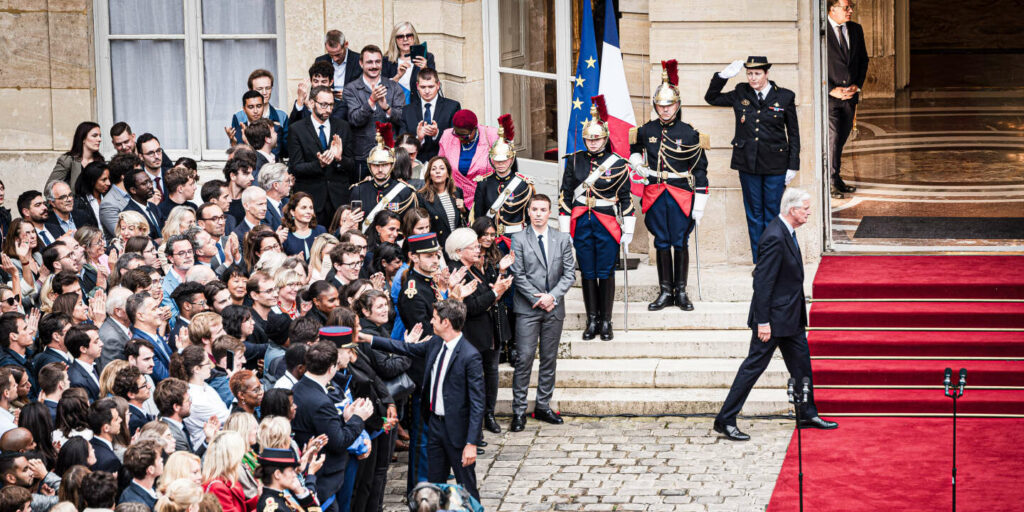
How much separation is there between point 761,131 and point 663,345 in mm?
2187

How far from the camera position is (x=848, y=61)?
17.2m

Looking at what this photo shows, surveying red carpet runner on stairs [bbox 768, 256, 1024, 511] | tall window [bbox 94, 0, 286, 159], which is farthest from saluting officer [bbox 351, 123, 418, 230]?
red carpet runner on stairs [bbox 768, 256, 1024, 511]

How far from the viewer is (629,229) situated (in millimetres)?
13195

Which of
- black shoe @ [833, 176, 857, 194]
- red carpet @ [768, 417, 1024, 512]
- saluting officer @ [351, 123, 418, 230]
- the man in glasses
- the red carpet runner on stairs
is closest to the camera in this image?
red carpet @ [768, 417, 1024, 512]

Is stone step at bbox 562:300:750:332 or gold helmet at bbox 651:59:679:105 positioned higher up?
gold helmet at bbox 651:59:679:105

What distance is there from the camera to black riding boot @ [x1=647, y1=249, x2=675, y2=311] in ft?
44.2

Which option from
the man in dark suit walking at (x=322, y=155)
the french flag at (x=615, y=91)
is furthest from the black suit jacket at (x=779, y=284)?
the man in dark suit walking at (x=322, y=155)

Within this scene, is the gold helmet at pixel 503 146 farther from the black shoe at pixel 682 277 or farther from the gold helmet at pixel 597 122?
the black shoe at pixel 682 277

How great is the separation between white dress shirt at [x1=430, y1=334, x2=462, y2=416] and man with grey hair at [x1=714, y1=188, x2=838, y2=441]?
2.67 metres

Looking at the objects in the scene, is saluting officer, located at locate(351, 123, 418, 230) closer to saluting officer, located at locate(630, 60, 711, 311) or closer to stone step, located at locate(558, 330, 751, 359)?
stone step, located at locate(558, 330, 751, 359)

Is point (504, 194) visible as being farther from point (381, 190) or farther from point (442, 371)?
point (442, 371)

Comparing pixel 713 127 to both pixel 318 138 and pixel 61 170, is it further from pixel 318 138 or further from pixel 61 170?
pixel 61 170

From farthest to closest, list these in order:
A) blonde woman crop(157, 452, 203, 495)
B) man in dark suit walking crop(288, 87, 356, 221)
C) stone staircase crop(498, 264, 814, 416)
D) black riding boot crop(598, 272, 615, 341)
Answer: man in dark suit walking crop(288, 87, 356, 221) < black riding boot crop(598, 272, 615, 341) < stone staircase crop(498, 264, 814, 416) < blonde woman crop(157, 452, 203, 495)

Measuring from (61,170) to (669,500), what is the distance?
6098 millimetres
